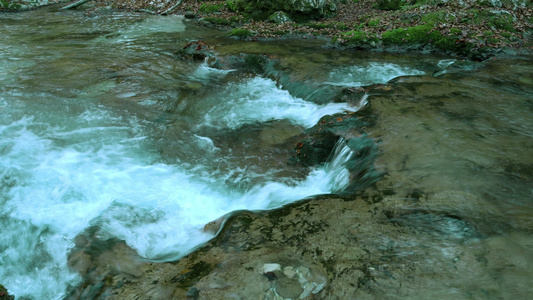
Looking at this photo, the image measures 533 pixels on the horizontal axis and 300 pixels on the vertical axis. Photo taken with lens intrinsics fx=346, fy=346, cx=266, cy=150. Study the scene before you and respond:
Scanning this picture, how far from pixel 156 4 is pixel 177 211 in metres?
17.5

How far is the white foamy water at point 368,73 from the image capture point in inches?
358

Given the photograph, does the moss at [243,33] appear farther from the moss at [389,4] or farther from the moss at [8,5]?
the moss at [8,5]

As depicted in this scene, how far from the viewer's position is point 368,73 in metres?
9.67

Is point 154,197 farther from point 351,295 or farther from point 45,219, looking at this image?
point 351,295

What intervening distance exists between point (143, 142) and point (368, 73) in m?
6.32

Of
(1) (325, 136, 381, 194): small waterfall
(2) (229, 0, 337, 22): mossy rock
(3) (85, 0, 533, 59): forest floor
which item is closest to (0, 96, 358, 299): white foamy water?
(1) (325, 136, 381, 194): small waterfall

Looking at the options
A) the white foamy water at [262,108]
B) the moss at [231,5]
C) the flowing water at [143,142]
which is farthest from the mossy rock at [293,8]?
the white foamy water at [262,108]

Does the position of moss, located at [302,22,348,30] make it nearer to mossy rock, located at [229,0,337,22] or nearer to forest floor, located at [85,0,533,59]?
forest floor, located at [85,0,533,59]

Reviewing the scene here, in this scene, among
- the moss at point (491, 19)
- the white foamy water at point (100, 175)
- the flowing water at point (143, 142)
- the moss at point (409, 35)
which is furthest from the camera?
the moss at point (491, 19)

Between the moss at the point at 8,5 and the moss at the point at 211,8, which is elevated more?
the moss at the point at 211,8

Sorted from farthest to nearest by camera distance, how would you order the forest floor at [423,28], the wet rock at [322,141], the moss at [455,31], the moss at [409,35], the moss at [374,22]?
the moss at [374,22] → the moss at [409,35] → the moss at [455,31] → the forest floor at [423,28] → the wet rock at [322,141]

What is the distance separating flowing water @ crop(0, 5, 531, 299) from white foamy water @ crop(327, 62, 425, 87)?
0.16 feet

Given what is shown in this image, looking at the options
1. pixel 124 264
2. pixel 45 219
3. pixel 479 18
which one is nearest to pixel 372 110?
pixel 124 264

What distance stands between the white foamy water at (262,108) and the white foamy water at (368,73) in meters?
1.29
